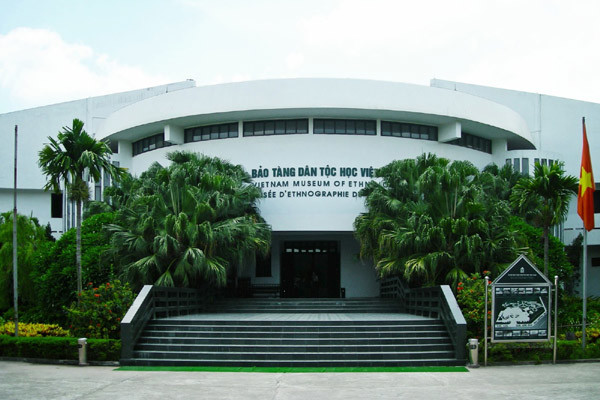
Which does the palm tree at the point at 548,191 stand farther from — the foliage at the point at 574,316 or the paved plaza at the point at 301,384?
the paved plaza at the point at 301,384

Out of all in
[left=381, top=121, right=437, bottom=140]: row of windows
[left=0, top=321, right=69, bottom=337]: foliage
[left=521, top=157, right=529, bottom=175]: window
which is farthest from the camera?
[left=521, top=157, right=529, bottom=175]: window

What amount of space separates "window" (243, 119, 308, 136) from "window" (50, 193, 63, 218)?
65.6 feet

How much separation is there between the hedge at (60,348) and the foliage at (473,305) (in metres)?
8.59

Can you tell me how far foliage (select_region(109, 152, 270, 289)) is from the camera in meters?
19.5

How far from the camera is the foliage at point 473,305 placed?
15720mm

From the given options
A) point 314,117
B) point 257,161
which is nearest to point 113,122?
point 257,161

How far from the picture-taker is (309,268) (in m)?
29.9

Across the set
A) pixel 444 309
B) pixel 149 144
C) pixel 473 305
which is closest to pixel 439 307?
pixel 444 309

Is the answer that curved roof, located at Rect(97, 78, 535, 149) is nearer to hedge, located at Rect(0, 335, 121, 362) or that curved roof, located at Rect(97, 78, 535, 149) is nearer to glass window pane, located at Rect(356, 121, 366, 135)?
glass window pane, located at Rect(356, 121, 366, 135)

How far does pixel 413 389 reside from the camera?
455 inches

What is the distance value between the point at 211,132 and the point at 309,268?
778 centimetres

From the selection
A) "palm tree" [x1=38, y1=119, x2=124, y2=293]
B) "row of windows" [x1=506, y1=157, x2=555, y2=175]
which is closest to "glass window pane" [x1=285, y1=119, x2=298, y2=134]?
"palm tree" [x1=38, y1=119, x2=124, y2=293]

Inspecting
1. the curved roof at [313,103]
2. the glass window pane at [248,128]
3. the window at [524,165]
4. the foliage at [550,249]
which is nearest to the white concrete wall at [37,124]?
the curved roof at [313,103]

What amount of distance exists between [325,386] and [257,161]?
16.3 metres
